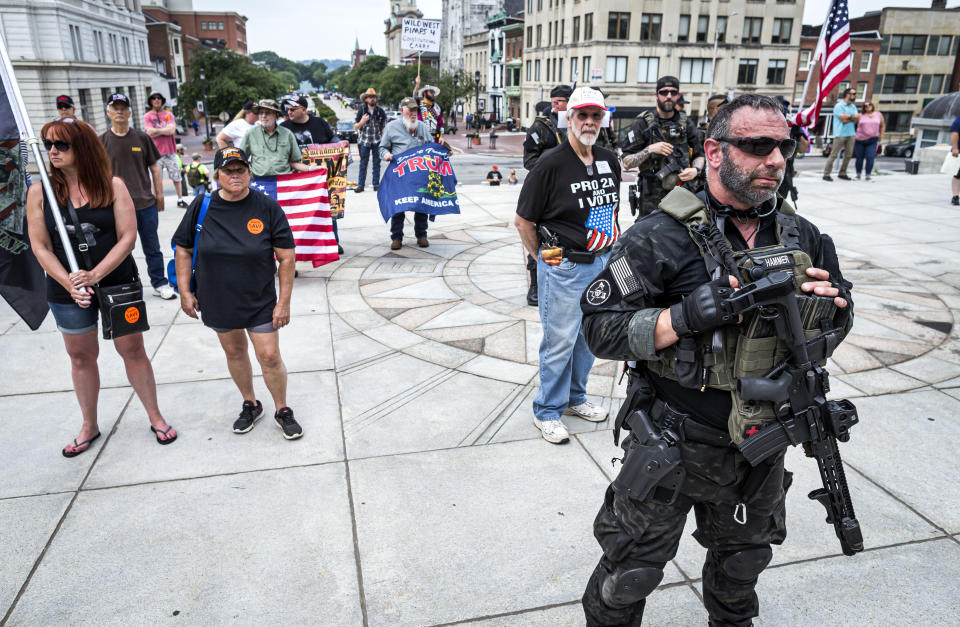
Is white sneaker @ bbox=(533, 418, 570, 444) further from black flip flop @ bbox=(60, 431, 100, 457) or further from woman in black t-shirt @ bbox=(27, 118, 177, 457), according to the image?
black flip flop @ bbox=(60, 431, 100, 457)

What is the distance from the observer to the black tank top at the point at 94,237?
3734 mm

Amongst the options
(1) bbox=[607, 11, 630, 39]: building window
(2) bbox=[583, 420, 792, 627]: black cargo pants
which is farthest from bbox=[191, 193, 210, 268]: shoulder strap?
(1) bbox=[607, 11, 630, 39]: building window

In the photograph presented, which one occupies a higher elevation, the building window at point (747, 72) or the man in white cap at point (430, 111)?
the building window at point (747, 72)

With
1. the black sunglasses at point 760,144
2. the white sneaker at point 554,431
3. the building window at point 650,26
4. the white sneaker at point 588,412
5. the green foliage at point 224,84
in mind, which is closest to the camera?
the black sunglasses at point 760,144

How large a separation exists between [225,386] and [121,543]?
6.30ft

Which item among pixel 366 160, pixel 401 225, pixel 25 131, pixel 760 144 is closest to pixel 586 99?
pixel 760 144

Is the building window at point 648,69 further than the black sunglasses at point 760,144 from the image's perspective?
Yes

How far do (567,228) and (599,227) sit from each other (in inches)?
8.2

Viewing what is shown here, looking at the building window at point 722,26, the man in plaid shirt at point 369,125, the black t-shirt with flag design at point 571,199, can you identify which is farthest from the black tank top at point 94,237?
the building window at point 722,26

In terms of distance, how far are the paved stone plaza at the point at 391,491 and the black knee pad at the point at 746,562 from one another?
21.0 inches

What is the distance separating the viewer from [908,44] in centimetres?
5988

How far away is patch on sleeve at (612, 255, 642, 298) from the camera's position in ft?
7.23

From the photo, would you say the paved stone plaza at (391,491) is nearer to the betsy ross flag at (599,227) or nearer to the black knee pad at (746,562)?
the black knee pad at (746,562)

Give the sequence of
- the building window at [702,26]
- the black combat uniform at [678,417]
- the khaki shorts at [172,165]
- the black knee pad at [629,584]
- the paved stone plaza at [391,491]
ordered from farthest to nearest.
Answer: the building window at [702,26] → the khaki shorts at [172,165] → the paved stone plaza at [391,491] → the black knee pad at [629,584] → the black combat uniform at [678,417]
